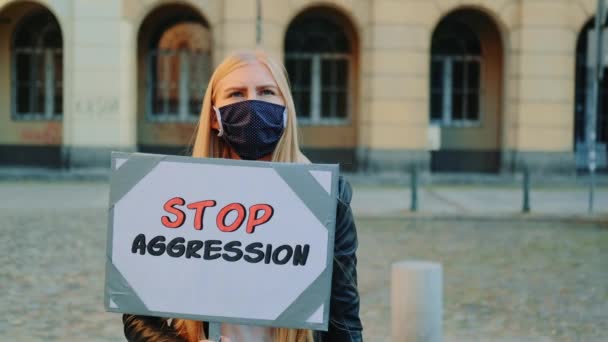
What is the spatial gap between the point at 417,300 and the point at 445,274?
434cm

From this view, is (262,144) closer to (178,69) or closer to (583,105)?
(178,69)

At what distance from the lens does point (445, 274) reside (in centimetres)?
955

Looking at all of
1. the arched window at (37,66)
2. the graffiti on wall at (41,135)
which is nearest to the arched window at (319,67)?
the arched window at (37,66)

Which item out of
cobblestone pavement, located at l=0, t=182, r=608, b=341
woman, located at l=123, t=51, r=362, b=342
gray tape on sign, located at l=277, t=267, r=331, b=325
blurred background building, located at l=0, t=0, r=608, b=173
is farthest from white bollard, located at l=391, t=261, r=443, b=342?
blurred background building, located at l=0, t=0, r=608, b=173

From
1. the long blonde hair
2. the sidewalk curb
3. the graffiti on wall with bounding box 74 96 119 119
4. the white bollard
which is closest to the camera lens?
the long blonde hair

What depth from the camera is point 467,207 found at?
17.1 metres

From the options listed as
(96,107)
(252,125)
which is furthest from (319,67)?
(252,125)

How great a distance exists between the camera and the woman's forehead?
2.57 metres

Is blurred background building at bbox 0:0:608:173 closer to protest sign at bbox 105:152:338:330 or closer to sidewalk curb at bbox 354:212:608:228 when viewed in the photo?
sidewalk curb at bbox 354:212:608:228

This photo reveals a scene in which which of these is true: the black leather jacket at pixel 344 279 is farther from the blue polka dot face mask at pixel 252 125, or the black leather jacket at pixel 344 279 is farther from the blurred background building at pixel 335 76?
the blurred background building at pixel 335 76

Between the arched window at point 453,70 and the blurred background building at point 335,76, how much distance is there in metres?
0.03

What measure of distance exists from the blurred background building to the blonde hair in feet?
69.2

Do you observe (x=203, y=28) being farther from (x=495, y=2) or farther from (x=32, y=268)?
(x=32, y=268)

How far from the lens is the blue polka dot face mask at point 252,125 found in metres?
2.50
